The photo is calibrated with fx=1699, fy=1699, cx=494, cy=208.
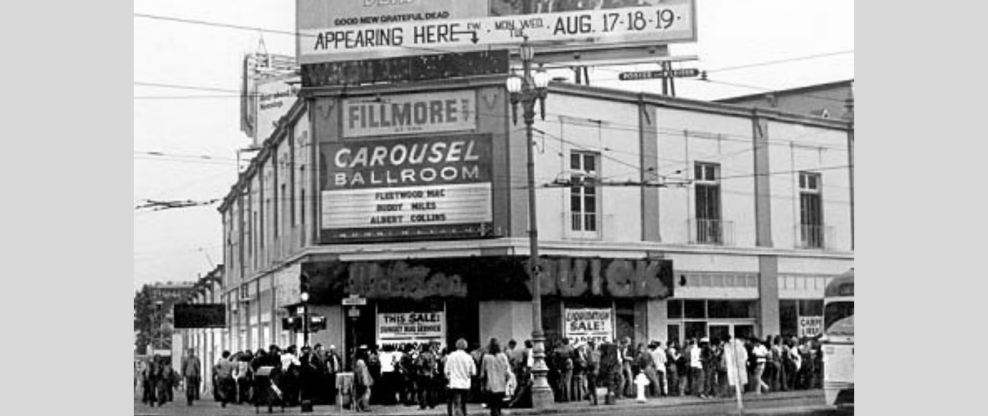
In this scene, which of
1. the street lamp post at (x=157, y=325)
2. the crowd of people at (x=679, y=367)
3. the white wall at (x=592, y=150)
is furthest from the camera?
the white wall at (x=592, y=150)

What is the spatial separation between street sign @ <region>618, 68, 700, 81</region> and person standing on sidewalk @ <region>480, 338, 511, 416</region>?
3576 mm

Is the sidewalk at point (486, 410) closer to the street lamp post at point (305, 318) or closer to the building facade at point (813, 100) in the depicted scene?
the street lamp post at point (305, 318)

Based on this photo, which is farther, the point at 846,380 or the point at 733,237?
the point at 733,237

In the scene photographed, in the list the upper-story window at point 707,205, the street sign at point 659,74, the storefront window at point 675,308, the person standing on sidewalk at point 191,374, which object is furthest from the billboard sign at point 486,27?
the person standing on sidewalk at point 191,374

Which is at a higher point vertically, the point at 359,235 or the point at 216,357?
the point at 359,235

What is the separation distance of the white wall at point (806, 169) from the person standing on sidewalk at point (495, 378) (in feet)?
12.1

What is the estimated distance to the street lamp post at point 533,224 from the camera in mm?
19562

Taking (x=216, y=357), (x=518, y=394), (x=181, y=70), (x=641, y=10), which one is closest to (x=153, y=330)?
(x=216, y=357)

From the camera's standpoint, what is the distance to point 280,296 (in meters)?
20.2

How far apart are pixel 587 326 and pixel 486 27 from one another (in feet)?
12.4

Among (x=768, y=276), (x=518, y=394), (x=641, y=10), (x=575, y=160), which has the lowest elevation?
(x=518, y=394)

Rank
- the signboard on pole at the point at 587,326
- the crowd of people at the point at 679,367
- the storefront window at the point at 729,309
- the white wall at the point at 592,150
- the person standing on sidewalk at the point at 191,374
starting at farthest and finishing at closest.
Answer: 1. the storefront window at the point at 729,309
2. the signboard on pole at the point at 587,326
3. the white wall at the point at 592,150
4. the crowd of people at the point at 679,367
5. the person standing on sidewalk at the point at 191,374

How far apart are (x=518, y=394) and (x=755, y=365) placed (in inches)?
112

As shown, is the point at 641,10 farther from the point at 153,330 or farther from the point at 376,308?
the point at 153,330
